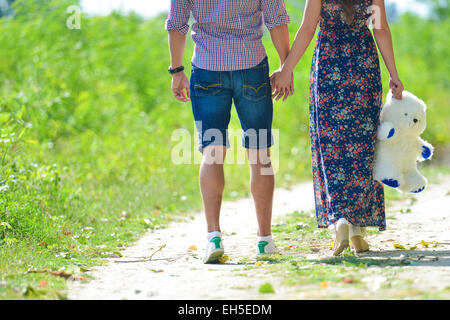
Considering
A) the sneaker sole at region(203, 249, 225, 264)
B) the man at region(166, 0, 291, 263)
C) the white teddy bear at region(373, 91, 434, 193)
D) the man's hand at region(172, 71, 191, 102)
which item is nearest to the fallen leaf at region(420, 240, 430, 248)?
the white teddy bear at region(373, 91, 434, 193)

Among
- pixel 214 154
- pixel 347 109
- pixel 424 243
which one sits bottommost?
pixel 424 243

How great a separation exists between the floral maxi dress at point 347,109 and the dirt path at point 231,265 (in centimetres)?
38

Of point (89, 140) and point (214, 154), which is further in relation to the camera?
point (89, 140)

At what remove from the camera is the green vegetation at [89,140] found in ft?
16.1

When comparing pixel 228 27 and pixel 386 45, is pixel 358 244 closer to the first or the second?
pixel 386 45

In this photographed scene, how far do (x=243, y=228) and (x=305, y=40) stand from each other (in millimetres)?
2182

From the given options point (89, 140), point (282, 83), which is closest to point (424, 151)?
point (282, 83)

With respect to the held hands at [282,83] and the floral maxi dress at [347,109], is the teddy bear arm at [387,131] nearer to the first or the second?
the floral maxi dress at [347,109]

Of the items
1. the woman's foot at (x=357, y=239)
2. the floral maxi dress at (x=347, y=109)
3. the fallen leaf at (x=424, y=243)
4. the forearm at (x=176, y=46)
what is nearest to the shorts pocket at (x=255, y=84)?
the floral maxi dress at (x=347, y=109)

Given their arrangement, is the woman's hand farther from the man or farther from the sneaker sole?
the sneaker sole

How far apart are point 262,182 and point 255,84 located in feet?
1.98

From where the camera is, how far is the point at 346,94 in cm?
424

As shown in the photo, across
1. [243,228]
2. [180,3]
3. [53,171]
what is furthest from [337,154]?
[53,171]
